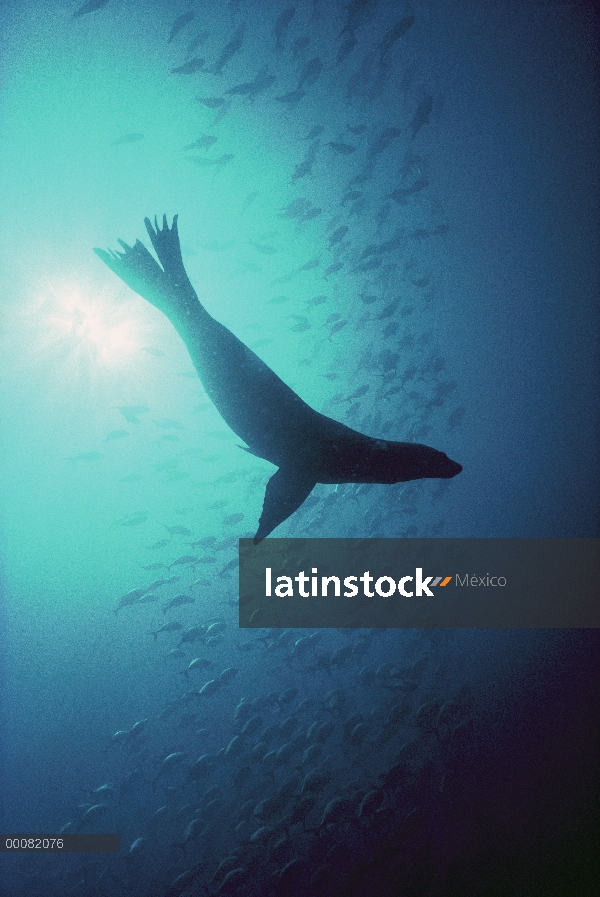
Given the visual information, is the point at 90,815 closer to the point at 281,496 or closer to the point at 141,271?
the point at 281,496

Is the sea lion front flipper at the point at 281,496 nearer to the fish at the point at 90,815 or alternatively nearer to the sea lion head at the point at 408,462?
the sea lion head at the point at 408,462

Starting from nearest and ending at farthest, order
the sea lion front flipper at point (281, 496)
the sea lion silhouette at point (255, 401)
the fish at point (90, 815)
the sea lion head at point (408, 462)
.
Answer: the sea lion silhouette at point (255, 401), the sea lion head at point (408, 462), the sea lion front flipper at point (281, 496), the fish at point (90, 815)

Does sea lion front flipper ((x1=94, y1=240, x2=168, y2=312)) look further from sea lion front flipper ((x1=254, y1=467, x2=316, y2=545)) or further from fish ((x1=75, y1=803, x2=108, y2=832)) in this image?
fish ((x1=75, y1=803, x2=108, y2=832))

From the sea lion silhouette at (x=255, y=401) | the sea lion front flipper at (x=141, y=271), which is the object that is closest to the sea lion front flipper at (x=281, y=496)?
the sea lion silhouette at (x=255, y=401)

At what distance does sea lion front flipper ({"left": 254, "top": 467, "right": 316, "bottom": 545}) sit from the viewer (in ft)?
7.62

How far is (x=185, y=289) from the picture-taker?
207 centimetres

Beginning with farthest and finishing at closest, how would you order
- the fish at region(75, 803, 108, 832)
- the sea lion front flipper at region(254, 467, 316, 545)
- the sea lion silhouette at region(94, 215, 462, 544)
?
the fish at region(75, 803, 108, 832), the sea lion front flipper at region(254, 467, 316, 545), the sea lion silhouette at region(94, 215, 462, 544)

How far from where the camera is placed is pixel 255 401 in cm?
199

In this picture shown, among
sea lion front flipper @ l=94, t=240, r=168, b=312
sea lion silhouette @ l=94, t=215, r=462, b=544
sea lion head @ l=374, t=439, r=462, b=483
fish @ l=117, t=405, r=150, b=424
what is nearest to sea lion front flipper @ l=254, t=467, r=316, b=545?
sea lion silhouette @ l=94, t=215, r=462, b=544

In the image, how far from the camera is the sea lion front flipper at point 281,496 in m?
2.32

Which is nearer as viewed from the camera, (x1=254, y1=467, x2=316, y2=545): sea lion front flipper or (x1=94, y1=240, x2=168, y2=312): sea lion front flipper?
(x1=94, y1=240, x2=168, y2=312): sea lion front flipper

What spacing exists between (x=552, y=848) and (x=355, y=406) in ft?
31.2

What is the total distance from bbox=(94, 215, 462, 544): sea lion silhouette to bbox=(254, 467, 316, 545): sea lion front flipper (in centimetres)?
8

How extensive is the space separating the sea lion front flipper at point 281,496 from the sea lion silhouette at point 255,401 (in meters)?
0.08
